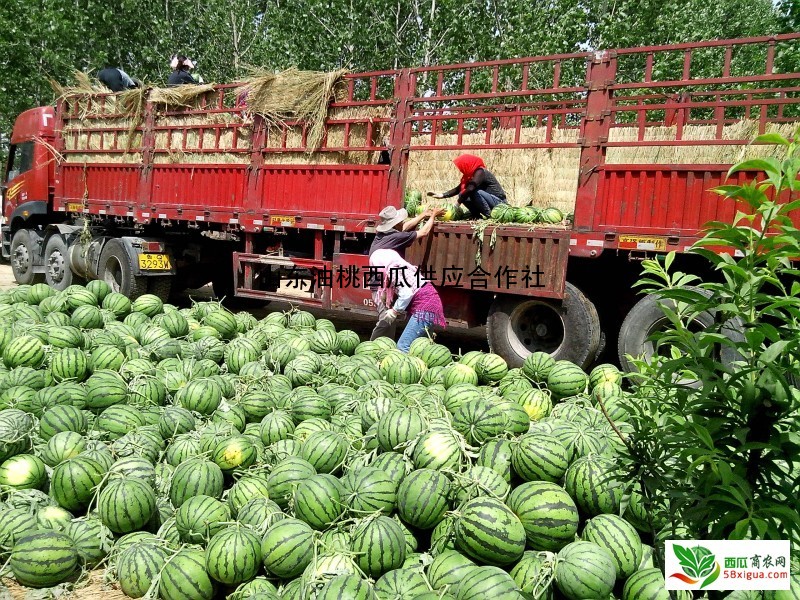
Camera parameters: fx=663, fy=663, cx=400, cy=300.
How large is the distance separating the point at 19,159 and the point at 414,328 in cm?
1168

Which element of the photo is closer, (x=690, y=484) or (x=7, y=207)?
(x=690, y=484)

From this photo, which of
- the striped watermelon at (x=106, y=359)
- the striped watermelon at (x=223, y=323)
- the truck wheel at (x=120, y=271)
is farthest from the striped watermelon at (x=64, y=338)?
the truck wheel at (x=120, y=271)

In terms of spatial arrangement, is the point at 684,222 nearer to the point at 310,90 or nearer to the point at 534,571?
the point at 534,571

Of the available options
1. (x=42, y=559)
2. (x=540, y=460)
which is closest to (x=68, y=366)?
(x=42, y=559)

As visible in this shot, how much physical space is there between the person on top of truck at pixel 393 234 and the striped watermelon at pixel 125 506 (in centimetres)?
425

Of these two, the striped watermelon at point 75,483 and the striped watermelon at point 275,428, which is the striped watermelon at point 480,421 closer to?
the striped watermelon at point 275,428

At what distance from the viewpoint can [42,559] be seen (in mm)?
3275

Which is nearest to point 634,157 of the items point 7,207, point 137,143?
point 137,143

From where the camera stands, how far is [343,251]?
9.34 m

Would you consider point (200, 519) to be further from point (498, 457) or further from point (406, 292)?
point (406, 292)

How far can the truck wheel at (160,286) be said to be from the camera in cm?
1167

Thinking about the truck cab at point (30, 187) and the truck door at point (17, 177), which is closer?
the truck cab at point (30, 187)

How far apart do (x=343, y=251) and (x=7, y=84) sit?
22.1 metres

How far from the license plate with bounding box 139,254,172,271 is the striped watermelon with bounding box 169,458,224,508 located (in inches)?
324
